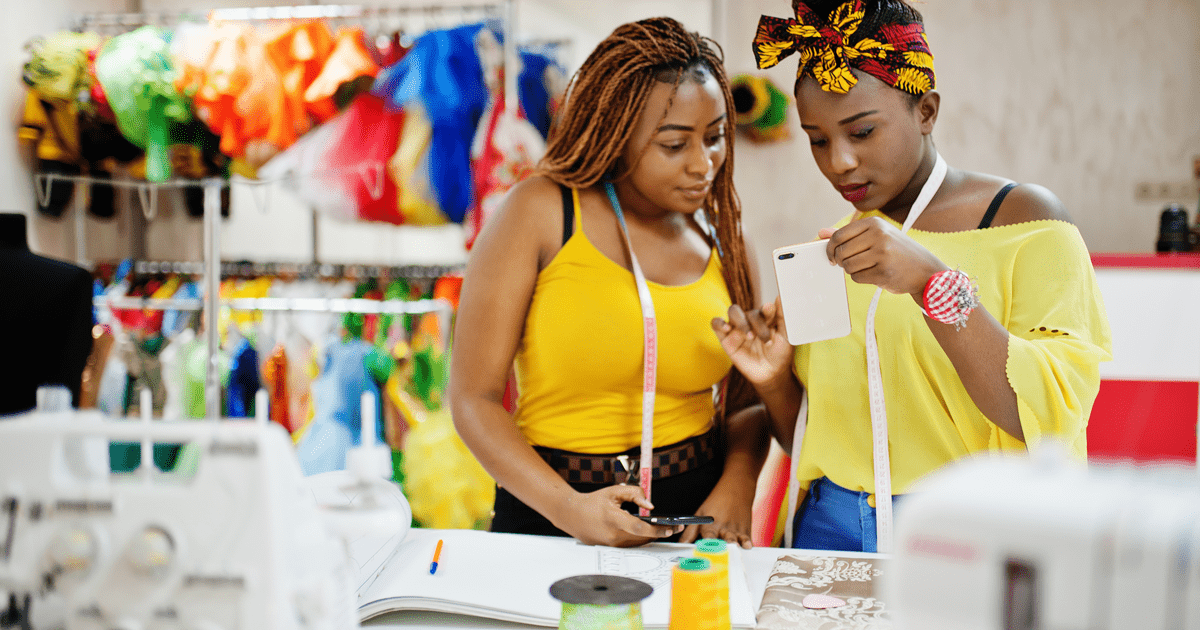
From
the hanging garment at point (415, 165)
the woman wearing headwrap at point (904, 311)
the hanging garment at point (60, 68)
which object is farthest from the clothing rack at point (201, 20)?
the woman wearing headwrap at point (904, 311)

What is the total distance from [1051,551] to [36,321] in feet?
5.36

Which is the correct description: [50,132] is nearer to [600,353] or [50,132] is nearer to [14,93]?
[14,93]

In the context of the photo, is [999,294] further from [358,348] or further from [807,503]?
[358,348]

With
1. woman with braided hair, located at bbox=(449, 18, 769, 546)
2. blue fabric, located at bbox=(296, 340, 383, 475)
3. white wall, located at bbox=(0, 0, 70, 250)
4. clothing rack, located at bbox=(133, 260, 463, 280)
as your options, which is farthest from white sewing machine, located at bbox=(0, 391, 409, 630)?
white wall, located at bbox=(0, 0, 70, 250)

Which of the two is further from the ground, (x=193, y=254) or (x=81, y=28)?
(x=81, y=28)

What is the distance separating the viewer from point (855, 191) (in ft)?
4.63

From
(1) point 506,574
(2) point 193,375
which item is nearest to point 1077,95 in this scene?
(1) point 506,574

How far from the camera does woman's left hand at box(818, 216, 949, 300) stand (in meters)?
1.14

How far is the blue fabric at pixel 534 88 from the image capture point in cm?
317

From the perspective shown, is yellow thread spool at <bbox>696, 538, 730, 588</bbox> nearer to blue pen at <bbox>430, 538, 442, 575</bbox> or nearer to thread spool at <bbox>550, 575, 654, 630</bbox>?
thread spool at <bbox>550, 575, 654, 630</bbox>

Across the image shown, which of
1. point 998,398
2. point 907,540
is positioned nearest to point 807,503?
point 998,398

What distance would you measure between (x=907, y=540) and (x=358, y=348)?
262 cm

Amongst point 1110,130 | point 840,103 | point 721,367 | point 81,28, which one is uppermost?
point 81,28

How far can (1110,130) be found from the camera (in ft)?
10.9
